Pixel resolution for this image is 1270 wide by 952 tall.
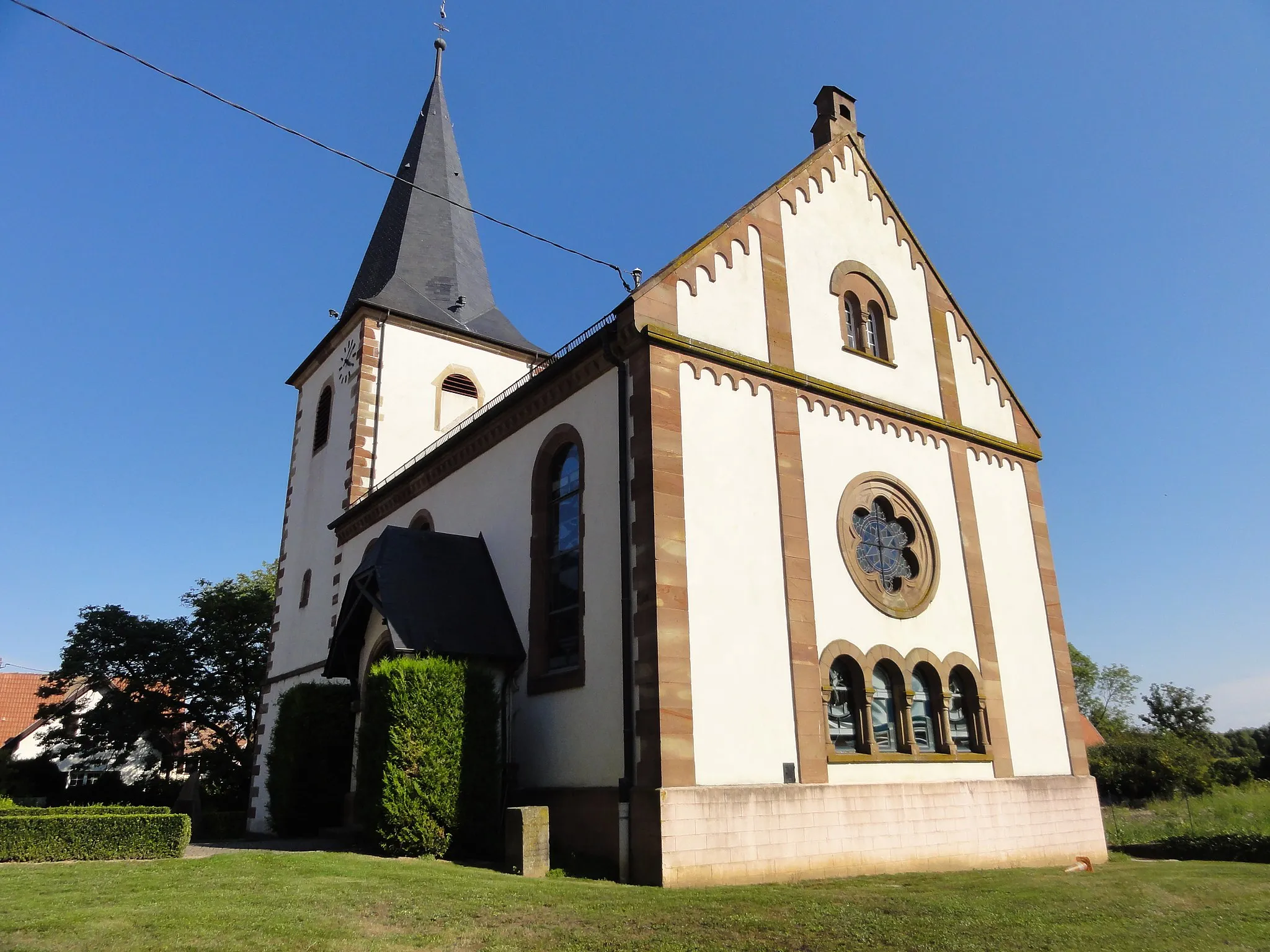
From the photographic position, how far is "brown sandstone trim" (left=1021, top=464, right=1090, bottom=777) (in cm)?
1662

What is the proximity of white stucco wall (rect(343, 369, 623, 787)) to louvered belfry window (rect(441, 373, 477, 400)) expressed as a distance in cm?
1004

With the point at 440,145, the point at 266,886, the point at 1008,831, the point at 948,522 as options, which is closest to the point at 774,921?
the point at 266,886

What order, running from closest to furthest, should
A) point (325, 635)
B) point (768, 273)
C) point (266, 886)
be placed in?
point (266, 886)
point (768, 273)
point (325, 635)

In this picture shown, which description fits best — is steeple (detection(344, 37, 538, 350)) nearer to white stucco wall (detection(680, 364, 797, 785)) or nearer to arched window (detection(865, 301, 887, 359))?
arched window (detection(865, 301, 887, 359))

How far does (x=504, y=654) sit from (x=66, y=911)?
7.55 meters

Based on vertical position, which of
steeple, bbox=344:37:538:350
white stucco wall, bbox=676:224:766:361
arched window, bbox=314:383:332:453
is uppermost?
steeple, bbox=344:37:538:350

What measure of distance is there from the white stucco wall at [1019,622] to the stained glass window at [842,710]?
151 inches

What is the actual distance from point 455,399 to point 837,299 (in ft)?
45.5

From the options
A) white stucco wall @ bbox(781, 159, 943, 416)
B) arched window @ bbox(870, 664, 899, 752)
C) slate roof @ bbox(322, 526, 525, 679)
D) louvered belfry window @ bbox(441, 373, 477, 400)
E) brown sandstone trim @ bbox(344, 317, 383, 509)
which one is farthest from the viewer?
louvered belfry window @ bbox(441, 373, 477, 400)

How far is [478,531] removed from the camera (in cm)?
1756

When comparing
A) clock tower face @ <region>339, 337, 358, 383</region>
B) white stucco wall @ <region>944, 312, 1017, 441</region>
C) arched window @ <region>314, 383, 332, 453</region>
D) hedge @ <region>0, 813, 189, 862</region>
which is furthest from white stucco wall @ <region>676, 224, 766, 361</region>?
arched window @ <region>314, 383, 332, 453</region>

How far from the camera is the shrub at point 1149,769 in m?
37.1

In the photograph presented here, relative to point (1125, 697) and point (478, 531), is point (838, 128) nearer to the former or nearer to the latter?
point (478, 531)

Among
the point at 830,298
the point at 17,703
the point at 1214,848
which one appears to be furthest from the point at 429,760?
the point at 17,703
